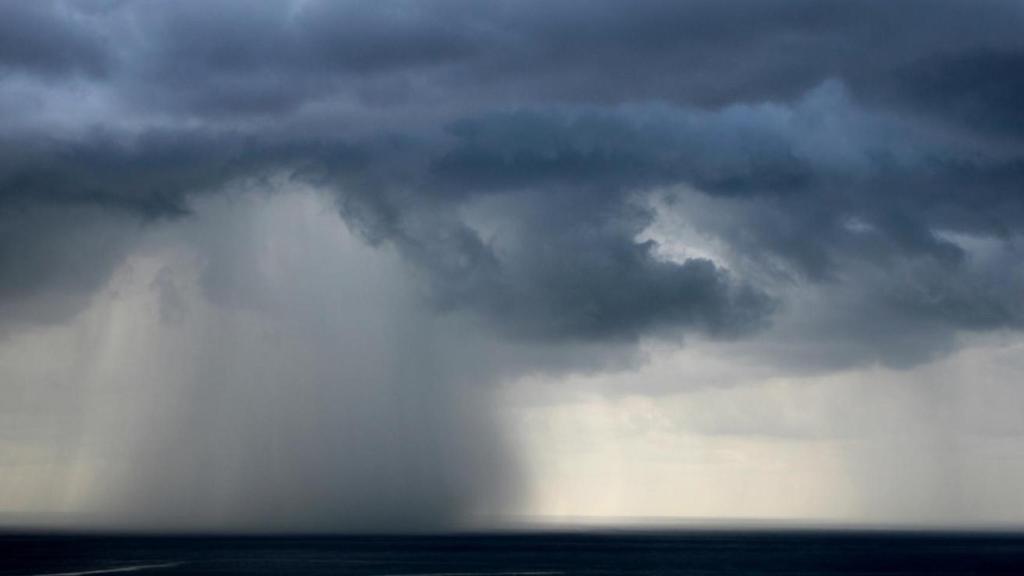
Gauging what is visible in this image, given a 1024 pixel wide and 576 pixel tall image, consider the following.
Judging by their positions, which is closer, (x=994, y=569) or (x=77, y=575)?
(x=77, y=575)

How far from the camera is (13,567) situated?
6727 inches

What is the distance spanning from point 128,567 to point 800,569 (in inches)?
3817

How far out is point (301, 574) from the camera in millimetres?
160375

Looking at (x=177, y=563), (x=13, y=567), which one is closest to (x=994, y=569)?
(x=177, y=563)

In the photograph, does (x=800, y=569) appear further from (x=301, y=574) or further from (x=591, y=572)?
(x=301, y=574)

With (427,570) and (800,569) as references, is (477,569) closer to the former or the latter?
(427,570)

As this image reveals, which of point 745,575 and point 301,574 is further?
point 745,575

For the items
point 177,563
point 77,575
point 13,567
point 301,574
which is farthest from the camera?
point 177,563

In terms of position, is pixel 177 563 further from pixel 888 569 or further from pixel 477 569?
pixel 888 569

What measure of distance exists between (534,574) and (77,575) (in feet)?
185

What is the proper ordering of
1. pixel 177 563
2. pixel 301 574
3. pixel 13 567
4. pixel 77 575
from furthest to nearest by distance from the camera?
pixel 177 563
pixel 13 567
pixel 301 574
pixel 77 575

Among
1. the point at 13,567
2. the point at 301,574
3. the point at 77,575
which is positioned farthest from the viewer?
the point at 13,567

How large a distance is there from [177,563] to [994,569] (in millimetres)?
121955

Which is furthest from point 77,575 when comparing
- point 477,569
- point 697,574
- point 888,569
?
point 888,569
